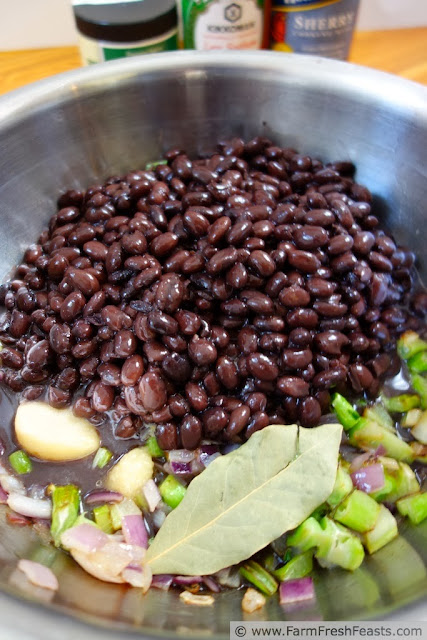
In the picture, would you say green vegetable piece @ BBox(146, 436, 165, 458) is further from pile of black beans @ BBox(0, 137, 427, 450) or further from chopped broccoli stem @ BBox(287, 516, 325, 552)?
chopped broccoli stem @ BBox(287, 516, 325, 552)

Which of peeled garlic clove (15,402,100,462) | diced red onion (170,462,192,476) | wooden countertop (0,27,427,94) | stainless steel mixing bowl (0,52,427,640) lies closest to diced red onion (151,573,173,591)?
diced red onion (170,462,192,476)

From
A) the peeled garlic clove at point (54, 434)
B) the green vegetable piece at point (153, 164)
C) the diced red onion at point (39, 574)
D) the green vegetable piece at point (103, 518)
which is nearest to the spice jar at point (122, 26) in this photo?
the green vegetable piece at point (153, 164)

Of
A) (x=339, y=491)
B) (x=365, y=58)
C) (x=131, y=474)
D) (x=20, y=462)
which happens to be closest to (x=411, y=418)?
(x=339, y=491)

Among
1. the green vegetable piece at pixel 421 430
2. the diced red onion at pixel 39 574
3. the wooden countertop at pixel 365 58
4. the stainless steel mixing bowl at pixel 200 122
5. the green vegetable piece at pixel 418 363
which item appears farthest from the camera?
the wooden countertop at pixel 365 58

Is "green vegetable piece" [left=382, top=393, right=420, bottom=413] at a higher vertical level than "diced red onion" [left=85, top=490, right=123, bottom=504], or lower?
higher

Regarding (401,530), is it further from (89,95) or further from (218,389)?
(89,95)

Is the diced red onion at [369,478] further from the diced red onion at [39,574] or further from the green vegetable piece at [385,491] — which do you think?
the diced red onion at [39,574]

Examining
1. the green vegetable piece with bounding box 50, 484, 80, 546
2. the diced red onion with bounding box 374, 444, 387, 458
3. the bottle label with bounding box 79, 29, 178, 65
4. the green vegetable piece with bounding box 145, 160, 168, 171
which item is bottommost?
the green vegetable piece with bounding box 50, 484, 80, 546
